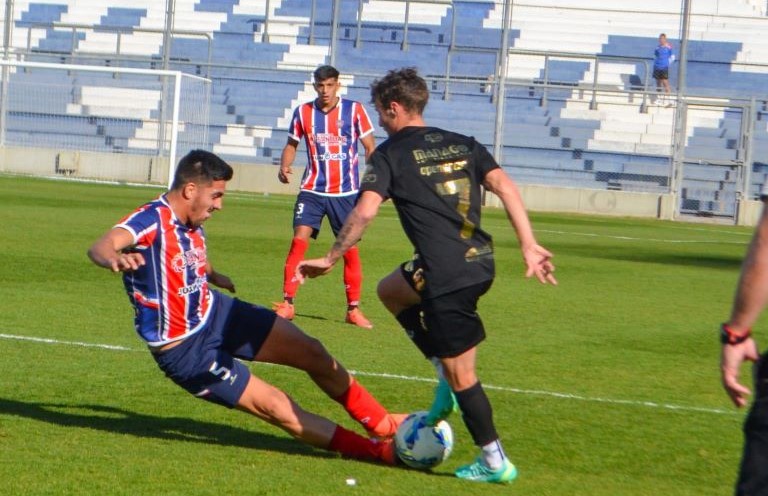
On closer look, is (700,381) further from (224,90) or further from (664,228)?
(224,90)

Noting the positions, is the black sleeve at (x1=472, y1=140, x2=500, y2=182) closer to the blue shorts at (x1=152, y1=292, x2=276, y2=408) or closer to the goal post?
the blue shorts at (x1=152, y1=292, x2=276, y2=408)

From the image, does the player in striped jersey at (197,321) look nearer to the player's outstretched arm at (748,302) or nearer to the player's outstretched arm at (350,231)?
the player's outstretched arm at (350,231)

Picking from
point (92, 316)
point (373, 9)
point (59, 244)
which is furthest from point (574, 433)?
point (373, 9)

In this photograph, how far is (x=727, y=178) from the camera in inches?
1130

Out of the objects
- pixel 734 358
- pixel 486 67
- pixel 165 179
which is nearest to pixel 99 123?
pixel 165 179

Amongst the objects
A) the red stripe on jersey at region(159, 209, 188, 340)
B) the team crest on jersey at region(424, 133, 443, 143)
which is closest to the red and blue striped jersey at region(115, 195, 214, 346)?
the red stripe on jersey at region(159, 209, 188, 340)

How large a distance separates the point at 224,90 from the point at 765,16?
586 inches

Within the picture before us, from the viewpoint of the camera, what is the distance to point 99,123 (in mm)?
30078

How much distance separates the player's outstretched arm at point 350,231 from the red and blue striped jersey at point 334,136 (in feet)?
17.3

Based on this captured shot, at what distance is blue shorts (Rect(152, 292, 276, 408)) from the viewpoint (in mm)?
5578

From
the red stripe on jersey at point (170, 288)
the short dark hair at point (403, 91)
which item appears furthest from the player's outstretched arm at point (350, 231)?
the red stripe on jersey at point (170, 288)

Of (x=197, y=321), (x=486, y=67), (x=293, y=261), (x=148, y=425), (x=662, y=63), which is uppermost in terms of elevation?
(x=662, y=63)

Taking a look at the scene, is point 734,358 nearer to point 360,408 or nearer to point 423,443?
point 423,443

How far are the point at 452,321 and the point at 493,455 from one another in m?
0.58
